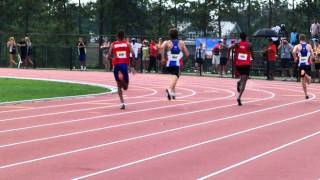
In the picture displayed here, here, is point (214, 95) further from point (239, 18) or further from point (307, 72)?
point (239, 18)

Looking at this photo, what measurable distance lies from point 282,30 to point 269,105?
17.7 meters

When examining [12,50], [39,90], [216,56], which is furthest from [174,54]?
[12,50]

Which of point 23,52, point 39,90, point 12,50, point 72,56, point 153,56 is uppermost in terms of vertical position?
point 12,50

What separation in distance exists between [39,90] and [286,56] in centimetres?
1359

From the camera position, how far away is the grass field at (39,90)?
20719 mm

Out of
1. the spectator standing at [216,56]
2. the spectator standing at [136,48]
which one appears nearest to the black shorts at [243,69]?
the spectator standing at [216,56]

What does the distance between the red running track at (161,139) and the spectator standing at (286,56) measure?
1254cm

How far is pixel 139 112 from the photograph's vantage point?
16859 mm

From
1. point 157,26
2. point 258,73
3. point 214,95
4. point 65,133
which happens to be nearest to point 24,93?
point 214,95

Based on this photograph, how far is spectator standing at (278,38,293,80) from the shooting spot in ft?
108

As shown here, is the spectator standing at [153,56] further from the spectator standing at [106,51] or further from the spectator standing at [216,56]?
the spectator standing at [216,56]

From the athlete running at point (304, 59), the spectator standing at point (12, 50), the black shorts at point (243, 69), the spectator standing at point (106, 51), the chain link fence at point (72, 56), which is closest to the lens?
the black shorts at point (243, 69)

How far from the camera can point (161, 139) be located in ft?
39.8

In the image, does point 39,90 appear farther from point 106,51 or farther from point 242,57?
point 106,51
